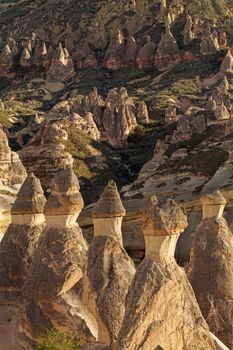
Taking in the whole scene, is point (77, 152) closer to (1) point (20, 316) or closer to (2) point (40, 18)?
(1) point (20, 316)

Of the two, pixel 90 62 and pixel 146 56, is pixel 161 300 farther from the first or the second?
pixel 90 62

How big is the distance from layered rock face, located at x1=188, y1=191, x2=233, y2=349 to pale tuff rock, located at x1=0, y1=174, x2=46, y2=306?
4174 millimetres

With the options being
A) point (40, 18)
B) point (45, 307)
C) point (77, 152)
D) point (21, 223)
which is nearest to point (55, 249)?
point (45, 307)

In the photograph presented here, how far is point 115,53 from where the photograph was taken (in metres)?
128

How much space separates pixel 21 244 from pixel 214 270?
5065mm

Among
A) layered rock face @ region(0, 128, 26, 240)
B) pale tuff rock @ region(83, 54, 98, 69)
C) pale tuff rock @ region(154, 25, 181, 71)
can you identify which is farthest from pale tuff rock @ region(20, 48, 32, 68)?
layered rock face @ region(0, 128, 26, 240)

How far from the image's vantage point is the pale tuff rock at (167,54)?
4820 inches

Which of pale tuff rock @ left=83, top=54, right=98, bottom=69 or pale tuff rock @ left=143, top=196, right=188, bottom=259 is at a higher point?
pale tuff rock @ left=83, top=54, right=98, bottom=69

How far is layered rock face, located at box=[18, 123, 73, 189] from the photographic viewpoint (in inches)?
2247

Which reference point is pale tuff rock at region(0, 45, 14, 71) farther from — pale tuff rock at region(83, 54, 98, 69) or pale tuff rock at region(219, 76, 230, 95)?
pale tuff rock at region(219, 76, 230, 95)

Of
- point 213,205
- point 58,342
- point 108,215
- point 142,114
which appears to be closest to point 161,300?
point 58,342

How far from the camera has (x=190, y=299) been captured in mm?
12328

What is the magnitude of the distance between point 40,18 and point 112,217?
149 m

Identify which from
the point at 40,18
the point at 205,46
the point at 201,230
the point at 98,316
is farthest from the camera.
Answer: the point at 40,18
